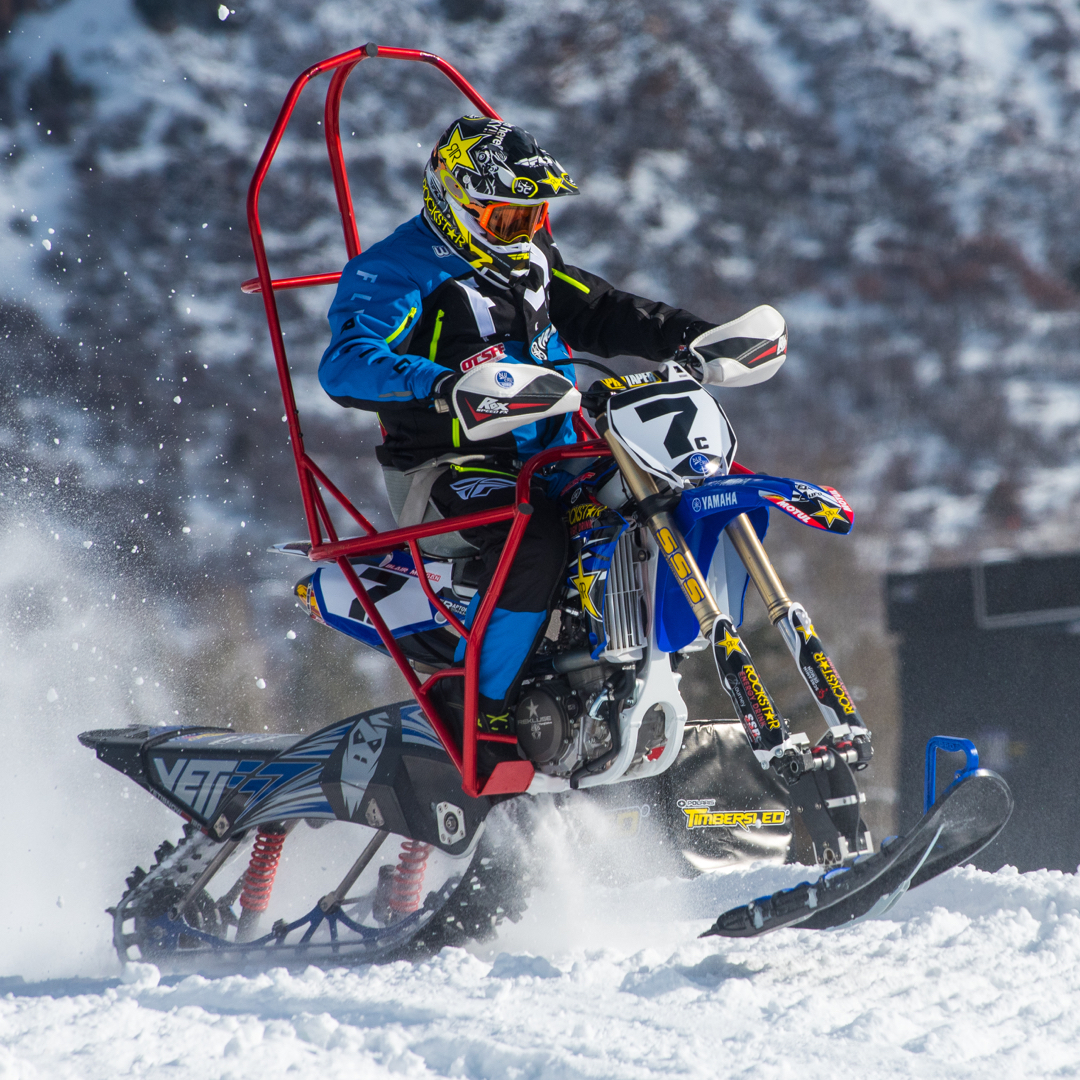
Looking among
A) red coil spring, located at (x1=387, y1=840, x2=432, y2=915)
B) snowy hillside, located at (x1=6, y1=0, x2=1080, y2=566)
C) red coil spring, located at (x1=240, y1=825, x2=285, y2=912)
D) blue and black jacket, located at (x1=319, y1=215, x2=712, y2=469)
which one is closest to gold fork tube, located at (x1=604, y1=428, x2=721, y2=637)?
blue and black jacket, located at (x1=319, y1=215, x2=712, y2=469)

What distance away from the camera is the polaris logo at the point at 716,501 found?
2100mm

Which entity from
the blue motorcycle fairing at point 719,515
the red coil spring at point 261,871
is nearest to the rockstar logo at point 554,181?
the blue motorcycle fairing at point 719,515

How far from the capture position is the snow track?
64.4 inches

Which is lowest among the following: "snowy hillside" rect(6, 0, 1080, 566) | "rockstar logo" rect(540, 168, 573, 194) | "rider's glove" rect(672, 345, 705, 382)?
"rider's glove" rect(672, 345, 705, 382)

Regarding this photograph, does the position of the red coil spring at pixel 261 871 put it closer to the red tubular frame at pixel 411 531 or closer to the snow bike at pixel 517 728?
the snow bike at pixel 517 728

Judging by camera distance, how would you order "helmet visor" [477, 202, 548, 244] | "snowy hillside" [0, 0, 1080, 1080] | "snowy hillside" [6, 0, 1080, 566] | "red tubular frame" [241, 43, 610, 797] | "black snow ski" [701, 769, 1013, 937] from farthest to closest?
"snowy hillside" [6, 0, 1080, 566] < "snowy hillside" [0, 0, 1080, 1080] < "helmet visor" [477, 202, 548, 244] < "red tubular frame" [241, 43, 610, 797] < "black snow ski" [701, 769, 1013, 937]

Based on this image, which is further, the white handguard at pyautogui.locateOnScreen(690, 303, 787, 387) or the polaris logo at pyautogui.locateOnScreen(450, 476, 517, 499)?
the polaris logo at pyautogui.locateOnScreen(450, 476, 517, 499)

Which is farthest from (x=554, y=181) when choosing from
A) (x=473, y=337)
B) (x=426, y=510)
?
(x=426, y=510)

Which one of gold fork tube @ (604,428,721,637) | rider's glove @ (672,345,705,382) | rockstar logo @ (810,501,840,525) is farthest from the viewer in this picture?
rider's glove @ (672,345,705,382)

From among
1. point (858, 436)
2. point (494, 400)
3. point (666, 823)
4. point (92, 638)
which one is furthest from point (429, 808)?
point (858, 436)

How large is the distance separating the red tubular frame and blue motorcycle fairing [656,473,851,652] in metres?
0.31

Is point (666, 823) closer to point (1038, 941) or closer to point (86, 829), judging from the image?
point (1038, 941)

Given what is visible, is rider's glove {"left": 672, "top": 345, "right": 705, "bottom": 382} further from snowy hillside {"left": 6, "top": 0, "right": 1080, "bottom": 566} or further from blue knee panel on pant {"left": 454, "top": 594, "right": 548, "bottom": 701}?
snowy hillside {"left": 6, "top": 0, "right": 1080, "bottom": 566}

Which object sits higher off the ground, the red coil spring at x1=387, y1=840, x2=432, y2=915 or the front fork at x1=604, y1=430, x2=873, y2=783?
the front fork at x1=604, y1=430, x2=873, y2=783
